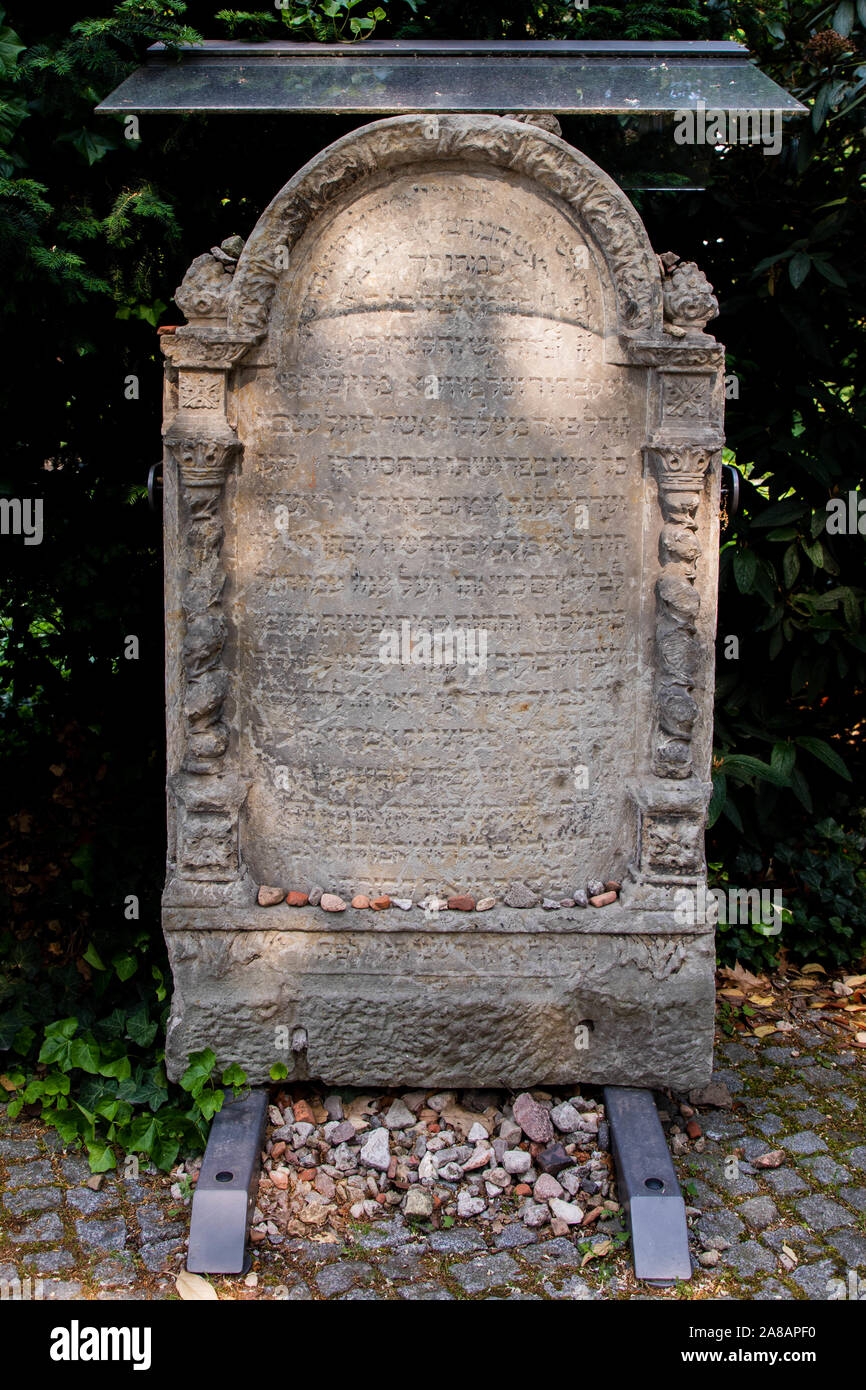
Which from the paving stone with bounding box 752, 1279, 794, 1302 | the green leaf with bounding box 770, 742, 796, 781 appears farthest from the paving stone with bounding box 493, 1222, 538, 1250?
the green leaf with bounding box 770, 742, 796, 781

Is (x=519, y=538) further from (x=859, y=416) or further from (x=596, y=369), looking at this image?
(x=859, y=416)

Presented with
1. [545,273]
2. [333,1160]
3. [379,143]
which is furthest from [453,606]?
[333,1160]

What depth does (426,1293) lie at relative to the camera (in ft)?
9.87

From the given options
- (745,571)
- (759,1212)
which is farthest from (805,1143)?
(745,571)

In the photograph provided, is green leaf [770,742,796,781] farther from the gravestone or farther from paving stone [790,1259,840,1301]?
paving stone [790,1259,840,1301]

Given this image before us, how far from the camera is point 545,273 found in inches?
133

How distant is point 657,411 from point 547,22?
1.99 meters

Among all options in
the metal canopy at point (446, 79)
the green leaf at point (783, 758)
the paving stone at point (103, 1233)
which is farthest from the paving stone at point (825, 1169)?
the metal canopy at point (446, 79)

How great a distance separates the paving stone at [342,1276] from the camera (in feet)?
9.89

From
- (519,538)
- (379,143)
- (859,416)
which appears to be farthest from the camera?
(859,416)

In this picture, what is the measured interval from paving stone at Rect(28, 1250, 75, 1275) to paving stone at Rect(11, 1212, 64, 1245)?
0.16 feet

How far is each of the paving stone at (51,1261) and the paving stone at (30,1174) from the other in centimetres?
31

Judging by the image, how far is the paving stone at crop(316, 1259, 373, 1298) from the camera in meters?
3.01

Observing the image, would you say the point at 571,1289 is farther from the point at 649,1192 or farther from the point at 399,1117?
the point at 399,1117
